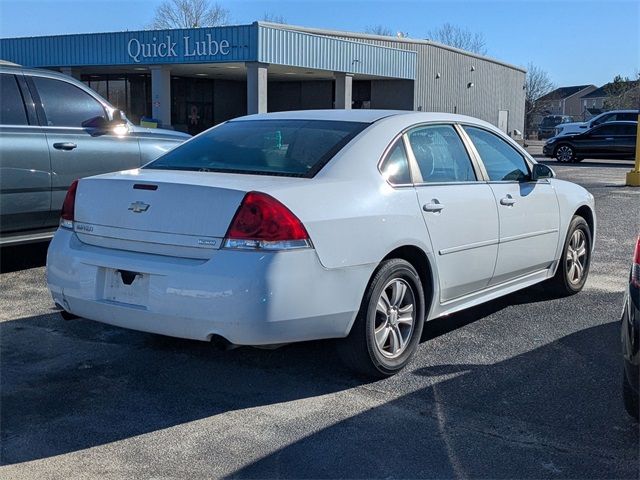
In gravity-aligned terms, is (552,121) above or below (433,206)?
above

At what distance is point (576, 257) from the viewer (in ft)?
21.6

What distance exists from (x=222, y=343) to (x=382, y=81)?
34.4 meters

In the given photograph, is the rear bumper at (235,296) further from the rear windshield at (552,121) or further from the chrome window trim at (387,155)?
the rear windshield at (552,121)

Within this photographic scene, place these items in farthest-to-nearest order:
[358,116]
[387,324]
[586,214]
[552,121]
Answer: [552,121] < [586,214] < [358,116] < [387,324]

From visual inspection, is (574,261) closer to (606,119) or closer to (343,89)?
(606,119)

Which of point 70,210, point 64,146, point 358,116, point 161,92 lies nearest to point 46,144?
point 64,146

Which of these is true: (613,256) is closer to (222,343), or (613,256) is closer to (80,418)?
(222,343)

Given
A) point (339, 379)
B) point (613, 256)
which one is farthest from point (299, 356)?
point (613, 256)

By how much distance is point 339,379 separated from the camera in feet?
14.6

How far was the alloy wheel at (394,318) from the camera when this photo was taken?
4.40 metres

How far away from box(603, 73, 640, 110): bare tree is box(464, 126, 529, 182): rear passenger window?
68684mm

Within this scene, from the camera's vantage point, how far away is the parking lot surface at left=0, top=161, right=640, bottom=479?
339 centimetres

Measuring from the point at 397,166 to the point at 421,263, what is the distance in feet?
2.06

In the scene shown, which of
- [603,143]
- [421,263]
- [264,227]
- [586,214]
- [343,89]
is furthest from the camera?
[343,89]
